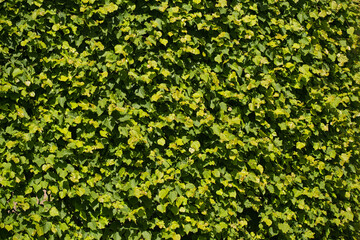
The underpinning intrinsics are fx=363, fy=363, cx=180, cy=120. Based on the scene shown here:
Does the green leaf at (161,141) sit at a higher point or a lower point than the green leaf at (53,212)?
higher

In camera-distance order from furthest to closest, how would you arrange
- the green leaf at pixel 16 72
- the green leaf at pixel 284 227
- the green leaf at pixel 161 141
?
1. the green leaf at pixel 284 227
2. the green leaf at pixel 161 141
3. the green leaf at pixel 16 72

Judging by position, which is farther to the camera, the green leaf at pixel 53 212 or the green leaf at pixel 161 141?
the green leaf at pixel 161 141

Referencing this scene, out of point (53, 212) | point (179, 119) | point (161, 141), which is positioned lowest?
point (53, 212)

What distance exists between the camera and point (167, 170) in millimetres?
3078

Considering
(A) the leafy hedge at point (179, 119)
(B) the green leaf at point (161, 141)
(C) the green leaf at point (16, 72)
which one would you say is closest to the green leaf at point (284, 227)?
(A) the leafy hedge at point (179, 119)

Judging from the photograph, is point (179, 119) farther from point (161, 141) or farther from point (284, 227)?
point (284, 227)

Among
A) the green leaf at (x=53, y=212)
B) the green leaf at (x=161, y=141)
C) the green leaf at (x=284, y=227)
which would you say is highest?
the green leaf at (x=161, y=141)

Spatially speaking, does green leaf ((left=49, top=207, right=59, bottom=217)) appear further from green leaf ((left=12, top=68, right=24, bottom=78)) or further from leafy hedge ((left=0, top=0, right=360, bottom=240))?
green leaf ((left=12, top=68, right=24, bottom=78))

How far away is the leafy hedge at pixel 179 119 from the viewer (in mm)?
2826

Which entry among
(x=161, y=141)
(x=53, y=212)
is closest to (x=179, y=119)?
(x=161, y=141)

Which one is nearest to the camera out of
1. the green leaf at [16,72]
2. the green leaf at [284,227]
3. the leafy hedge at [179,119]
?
the green leaf at [16,72]

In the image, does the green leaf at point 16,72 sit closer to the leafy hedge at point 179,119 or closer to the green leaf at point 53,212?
the leafy hedge at point 179,119

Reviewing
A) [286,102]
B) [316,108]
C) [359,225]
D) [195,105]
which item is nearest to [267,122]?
[286,102]

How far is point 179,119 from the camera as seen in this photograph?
10.1ft
